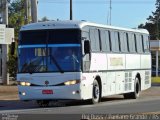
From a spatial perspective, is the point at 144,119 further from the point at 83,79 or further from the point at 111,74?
the point at 111,74

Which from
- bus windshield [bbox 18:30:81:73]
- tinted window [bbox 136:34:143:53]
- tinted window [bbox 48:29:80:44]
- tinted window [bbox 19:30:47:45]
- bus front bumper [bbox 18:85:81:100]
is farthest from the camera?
tinted window [bbox 136:34:143:53]

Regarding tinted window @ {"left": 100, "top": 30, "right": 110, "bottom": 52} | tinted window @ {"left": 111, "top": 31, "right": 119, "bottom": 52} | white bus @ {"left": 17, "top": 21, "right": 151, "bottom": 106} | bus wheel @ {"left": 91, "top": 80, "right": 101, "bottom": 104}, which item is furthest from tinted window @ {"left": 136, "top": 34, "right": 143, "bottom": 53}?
bus wheel @ {"left": 91, "top": 80, "right": 101, "bottom": 104}

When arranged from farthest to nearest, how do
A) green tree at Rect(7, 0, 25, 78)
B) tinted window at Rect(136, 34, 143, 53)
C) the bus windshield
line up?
green tree at Rect(7, 0, 25, 78), tinted window at Rect(136, 34, 143, 53), the bus windshield

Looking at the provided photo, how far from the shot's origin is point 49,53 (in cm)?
2386

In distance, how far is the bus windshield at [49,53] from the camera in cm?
2366

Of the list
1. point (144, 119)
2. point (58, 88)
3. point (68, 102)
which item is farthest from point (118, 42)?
point (144, 119)

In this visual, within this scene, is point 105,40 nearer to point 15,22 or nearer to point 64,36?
point 64,36

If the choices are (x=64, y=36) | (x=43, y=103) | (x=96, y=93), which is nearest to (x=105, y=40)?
(x=96, y=93)

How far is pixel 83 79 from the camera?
23.8 meters

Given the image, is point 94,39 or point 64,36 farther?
point 94,39

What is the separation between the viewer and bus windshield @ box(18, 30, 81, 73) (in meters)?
23.7

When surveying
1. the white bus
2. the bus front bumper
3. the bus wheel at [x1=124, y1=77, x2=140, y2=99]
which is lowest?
the bus wheel at [x1=124, y1=77, x2=140, y2=99]

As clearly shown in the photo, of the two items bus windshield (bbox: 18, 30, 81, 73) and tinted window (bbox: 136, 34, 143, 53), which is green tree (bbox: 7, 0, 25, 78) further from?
bus windshield (bbox: 18, 30, 81, 73)

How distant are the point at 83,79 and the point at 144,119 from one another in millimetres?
7390
